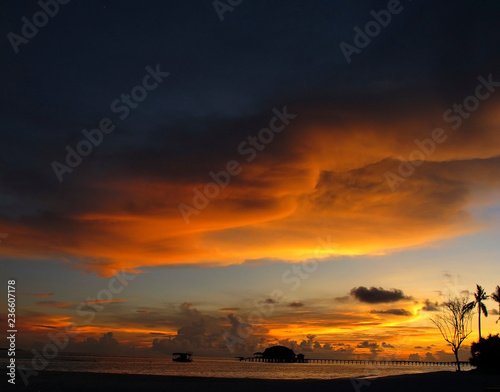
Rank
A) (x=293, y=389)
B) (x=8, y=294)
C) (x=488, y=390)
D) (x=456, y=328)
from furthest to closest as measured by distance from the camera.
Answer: (x=456, y=328), (x=293, y=389), (x=488, y=390), (x=8, y=294)

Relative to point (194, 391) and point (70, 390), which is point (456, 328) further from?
point (70, 390)

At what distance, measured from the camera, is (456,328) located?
68438 mm

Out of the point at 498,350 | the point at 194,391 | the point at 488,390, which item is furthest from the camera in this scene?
the point at 498,350

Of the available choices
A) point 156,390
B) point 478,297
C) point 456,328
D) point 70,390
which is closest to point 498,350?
point 456,328

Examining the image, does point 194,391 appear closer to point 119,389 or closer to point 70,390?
point 119,389

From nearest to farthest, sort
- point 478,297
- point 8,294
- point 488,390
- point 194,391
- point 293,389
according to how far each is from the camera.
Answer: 1. point 8,294
2. point 488,390
3. point 194,391
4. point 293,389
5. point 478,297

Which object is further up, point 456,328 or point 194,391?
point 456,328

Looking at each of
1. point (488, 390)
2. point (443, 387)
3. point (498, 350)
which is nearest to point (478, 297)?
point (498, 350)

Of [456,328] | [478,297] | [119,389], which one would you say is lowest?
[119,389]

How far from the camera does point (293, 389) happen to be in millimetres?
39688

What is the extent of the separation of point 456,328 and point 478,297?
11228 millimetres

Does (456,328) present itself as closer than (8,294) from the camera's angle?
No

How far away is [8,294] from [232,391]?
2035 centimetres

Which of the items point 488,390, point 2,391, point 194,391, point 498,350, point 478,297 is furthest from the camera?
point 478,297
